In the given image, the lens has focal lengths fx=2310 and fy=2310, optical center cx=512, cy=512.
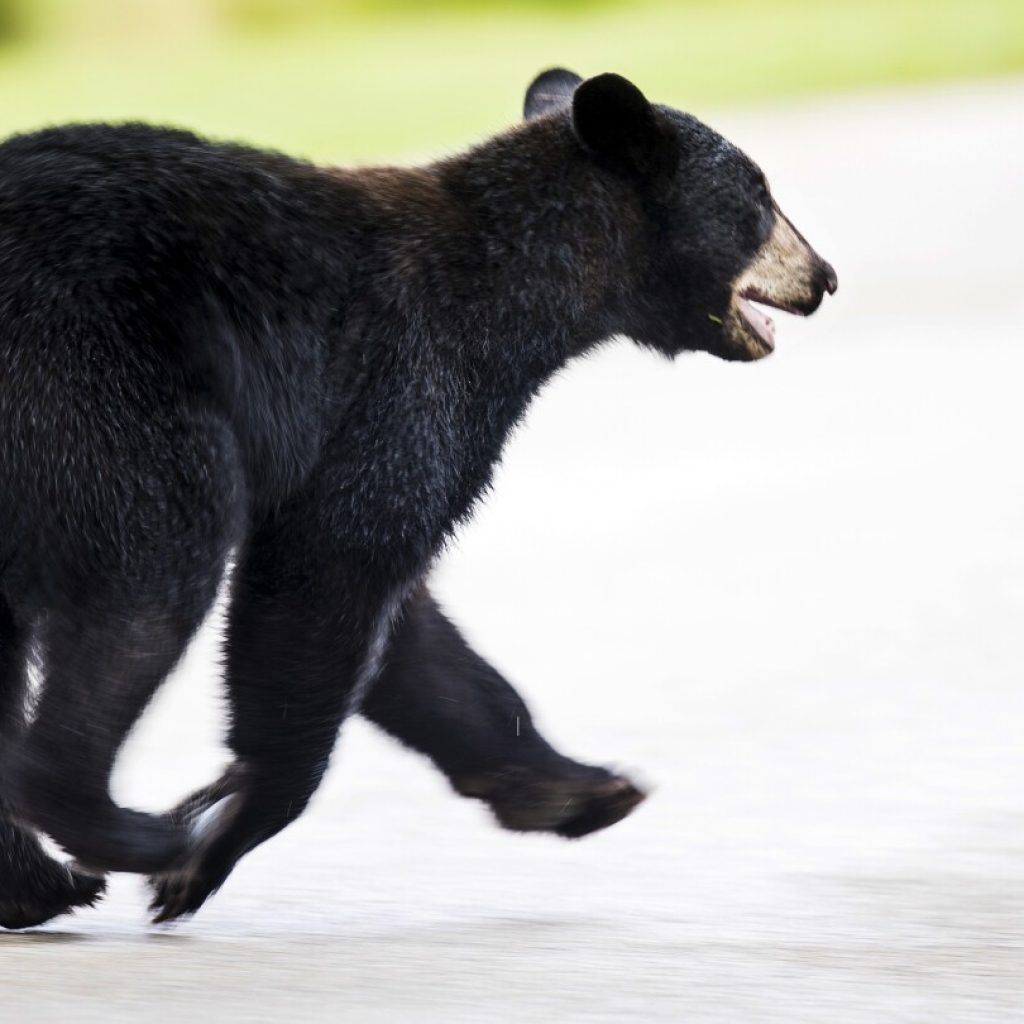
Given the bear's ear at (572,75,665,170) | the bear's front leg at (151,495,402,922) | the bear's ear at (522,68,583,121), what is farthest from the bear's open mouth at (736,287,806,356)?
the bear's front leg at (151,495,402,922)

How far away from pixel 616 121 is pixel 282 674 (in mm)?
1436

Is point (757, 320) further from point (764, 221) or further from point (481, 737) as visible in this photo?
point (481, 737)

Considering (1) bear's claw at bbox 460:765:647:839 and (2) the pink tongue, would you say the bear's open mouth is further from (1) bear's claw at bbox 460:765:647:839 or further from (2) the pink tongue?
(1) bear's claw at bbox 460:765:647:839

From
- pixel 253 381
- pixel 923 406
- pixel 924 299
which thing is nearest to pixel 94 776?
pixel 253 381

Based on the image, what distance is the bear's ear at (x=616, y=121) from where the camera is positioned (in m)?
5.03

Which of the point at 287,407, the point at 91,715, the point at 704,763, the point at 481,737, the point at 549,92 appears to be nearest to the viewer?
the point at 91,715

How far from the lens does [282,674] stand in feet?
15.3

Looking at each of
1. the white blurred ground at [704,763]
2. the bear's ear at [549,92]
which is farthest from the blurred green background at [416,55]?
the bear's ear at [549,92]

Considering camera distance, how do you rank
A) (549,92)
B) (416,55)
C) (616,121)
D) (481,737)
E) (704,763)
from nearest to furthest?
(616,121) → (481,737) → (549,92) → (704,763) → (416,55)

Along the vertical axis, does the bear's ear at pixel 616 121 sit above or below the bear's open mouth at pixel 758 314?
above

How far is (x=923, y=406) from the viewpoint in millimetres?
13102

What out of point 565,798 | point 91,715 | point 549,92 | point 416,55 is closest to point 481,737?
point 565,798

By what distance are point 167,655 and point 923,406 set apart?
9.21m

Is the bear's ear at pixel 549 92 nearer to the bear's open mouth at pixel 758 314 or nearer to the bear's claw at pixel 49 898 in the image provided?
the bear's open mouth at pixel 758 314
